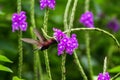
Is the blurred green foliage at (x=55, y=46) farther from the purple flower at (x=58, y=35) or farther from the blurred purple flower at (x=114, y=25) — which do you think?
the purple flower at (x=58, y=35)

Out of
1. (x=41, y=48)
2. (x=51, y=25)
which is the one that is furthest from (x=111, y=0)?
(x=41, y=48)

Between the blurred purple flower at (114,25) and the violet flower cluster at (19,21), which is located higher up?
the blurred purple flower at (114,25)

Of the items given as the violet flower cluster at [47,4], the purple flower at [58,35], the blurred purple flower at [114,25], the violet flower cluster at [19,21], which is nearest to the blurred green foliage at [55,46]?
the blurred purple flower at [114,25]

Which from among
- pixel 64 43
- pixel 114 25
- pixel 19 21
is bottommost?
pixel 64 43

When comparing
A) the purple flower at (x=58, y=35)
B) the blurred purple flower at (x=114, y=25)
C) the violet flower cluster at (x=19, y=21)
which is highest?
the blurred purple flower at (x=114, y=25)

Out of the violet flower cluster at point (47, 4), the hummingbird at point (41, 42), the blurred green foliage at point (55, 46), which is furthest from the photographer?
the blurred green foliage at point (55, 46)

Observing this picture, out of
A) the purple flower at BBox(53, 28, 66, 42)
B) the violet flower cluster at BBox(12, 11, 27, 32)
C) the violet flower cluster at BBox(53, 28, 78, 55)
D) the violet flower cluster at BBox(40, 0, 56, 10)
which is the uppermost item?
the violet flower cluster at BBox(40, 0, 56, 10)

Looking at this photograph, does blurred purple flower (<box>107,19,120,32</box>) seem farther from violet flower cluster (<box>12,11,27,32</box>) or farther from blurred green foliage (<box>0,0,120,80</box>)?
violet flower cluster (<box>12,11,27,32</box>)

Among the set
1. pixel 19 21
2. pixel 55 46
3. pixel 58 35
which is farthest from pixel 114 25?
pixel 58 35

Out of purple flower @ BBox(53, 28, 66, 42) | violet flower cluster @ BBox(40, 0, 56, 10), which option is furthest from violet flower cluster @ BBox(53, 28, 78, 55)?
violet flower cluster @ BBox(40, 0, 56, 10)

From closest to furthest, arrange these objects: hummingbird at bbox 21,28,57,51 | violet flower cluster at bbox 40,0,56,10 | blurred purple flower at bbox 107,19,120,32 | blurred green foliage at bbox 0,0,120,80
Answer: hummingbird at bbox 21,28,57,51, violet flower cluster at bbox 40,0,56,10, blurred green foliage at bbox 0,0,120,80, blurred purple flower at bbox 107,19,120,32

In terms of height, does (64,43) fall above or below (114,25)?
below

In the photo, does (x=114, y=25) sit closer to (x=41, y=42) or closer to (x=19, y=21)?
(x=19, y=21)
